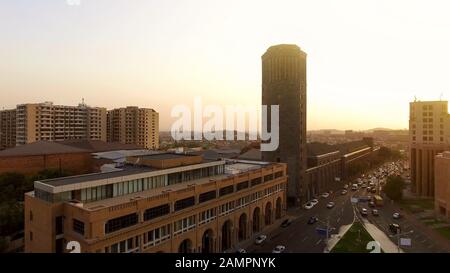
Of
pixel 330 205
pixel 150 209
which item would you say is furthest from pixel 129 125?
pixel 150 209

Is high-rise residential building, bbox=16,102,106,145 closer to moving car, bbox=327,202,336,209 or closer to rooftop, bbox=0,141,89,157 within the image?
rooftop, bbox=0,141,89,157

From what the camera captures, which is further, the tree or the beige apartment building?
the tree

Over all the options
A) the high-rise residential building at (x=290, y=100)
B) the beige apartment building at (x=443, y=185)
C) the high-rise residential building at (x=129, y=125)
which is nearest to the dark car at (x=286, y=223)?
the high-rise residential building at (x=290, y=100)

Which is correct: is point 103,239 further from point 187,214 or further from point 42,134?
point 42,134

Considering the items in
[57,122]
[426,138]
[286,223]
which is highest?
[57,122]

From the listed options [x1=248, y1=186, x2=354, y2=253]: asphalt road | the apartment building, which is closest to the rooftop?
the apartment building

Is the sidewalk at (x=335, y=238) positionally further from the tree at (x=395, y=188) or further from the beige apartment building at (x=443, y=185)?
the tree at (x=395, y=188)

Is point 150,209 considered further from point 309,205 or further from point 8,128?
point 8,128

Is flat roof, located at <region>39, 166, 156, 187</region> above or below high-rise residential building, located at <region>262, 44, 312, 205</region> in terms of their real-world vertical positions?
below
